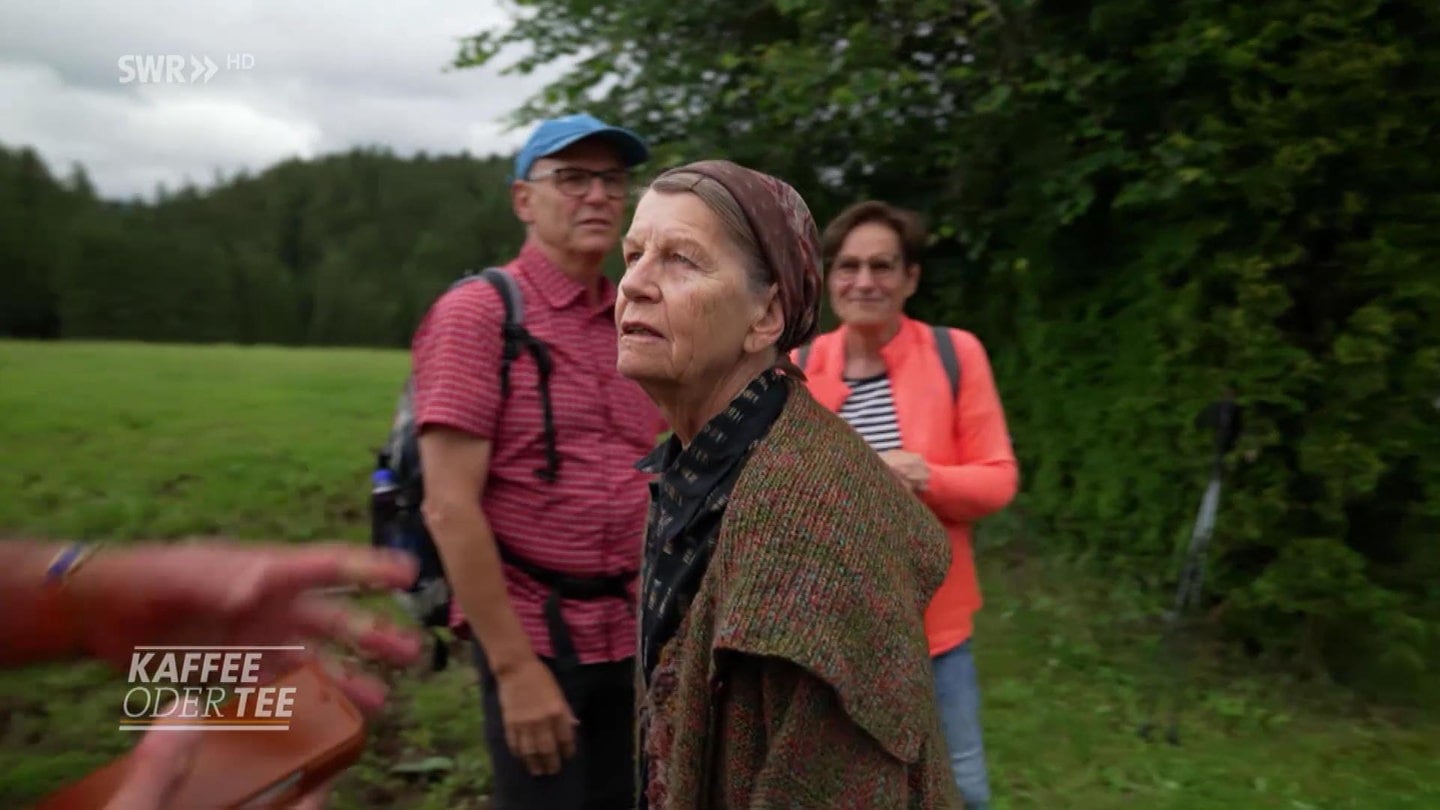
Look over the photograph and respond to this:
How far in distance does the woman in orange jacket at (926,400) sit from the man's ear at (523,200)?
886 mm

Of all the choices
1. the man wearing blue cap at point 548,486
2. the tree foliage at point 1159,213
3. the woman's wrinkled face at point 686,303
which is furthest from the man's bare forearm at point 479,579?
the tree foliage at point 1159,213

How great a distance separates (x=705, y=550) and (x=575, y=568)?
84 centimetres

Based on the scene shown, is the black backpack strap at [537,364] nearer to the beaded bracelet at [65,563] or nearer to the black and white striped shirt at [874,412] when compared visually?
the black and white striped shirt at [874,412]

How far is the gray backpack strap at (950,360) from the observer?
2752 mm

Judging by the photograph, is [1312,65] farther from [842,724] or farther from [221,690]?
[221,690]

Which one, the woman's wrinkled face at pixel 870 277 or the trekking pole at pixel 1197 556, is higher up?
the woman's wrinkled face at pixel 870 277

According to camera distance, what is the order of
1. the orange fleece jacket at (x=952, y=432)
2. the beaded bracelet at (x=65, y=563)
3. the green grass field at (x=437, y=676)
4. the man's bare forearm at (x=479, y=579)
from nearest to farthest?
the beaded bracelet at (x=65, y=563) → the man's bare forearm at (x=479, y=579) → the orange fleece jacket at (x=952, y=432) → the green grass field at (x=437, y=676)

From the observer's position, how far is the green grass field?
159 inches

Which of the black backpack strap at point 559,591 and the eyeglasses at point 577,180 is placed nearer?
the black backpack strap at point 559,591

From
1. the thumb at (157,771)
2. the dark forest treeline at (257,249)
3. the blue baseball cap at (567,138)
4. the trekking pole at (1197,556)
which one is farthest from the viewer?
the trekking pole at (1197,556)

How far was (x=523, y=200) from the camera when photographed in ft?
7.80

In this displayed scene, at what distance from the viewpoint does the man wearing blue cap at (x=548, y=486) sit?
2.05 meters

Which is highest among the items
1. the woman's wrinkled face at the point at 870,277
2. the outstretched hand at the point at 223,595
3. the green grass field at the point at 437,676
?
the woman's wrinkled face at the point at 870,277

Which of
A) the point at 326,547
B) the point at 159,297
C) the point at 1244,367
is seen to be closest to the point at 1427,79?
the point at 1244,367
